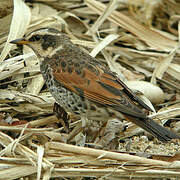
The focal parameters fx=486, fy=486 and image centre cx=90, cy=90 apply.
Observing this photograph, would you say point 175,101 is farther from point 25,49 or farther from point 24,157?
point 24,157

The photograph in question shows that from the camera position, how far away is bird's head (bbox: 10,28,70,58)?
5188mm

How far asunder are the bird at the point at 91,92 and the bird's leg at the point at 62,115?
0.22 metres

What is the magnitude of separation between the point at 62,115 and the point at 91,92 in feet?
1.81

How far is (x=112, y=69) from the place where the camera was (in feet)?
20.7

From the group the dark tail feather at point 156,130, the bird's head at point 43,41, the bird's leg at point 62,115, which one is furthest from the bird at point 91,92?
the bird's leg at point 62,115

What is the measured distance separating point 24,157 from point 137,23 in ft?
12.4

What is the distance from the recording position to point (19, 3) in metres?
6.47

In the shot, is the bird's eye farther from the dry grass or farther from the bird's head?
the dry grass

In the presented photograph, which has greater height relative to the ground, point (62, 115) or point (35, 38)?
point (35, 38)

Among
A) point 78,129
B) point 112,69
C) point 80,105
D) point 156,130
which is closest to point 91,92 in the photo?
point 80,105

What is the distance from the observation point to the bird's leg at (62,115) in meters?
4.98

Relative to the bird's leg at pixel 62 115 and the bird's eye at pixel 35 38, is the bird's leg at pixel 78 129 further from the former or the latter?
the bird's eye at pixel 35 38

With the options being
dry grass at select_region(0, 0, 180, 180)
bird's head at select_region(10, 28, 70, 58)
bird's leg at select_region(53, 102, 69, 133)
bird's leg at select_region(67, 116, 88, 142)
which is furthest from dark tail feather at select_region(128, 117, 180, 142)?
bird's head at select_region(10, 28, 70, 58)

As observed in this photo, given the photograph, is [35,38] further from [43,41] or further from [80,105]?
[80,105]
